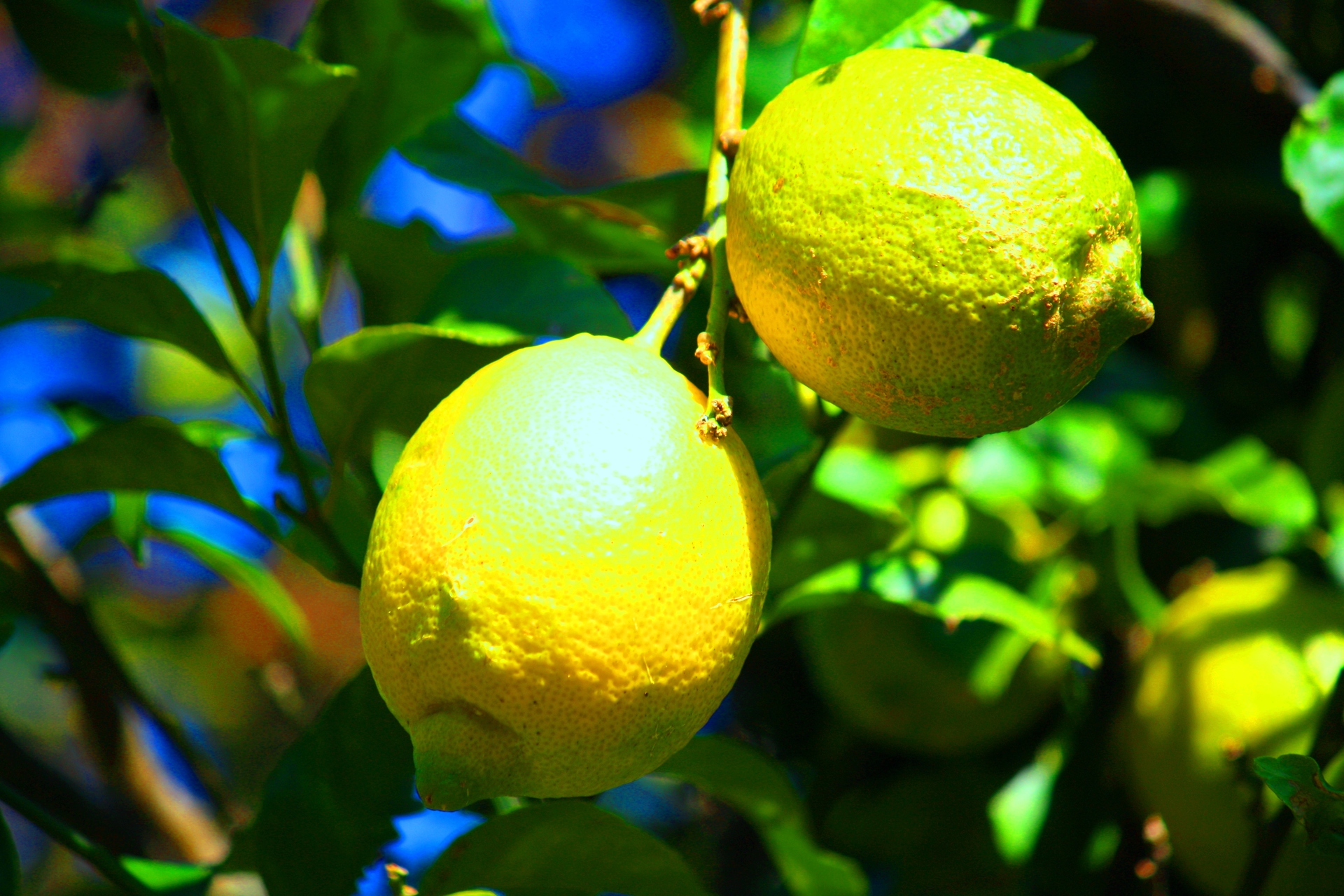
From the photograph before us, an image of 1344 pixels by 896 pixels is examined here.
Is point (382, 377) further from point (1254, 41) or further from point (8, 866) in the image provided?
point (1254, 41)

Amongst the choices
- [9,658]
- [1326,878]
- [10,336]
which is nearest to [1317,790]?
[1326,878]

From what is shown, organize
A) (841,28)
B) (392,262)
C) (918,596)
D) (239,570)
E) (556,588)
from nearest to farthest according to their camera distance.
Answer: (556,588)
(841,28)
(918,596)
(392,262)
(239,570)

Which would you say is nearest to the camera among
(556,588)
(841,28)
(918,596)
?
(556,588)

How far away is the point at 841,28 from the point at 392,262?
1.37 ft

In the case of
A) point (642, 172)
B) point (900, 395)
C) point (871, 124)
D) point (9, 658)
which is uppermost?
point (871, 124)

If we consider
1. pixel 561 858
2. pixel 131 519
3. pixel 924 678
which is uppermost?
pixel 131 519

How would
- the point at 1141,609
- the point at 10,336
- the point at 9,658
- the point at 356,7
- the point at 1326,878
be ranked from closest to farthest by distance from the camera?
the point at 1326,878 < the point at 356,7 < the point at 1141,609 < the point at 10,336 < the point at 9,658

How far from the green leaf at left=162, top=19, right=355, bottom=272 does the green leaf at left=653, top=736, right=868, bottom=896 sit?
48 centimetres

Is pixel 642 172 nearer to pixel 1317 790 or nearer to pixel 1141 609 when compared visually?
pixel 1141 609

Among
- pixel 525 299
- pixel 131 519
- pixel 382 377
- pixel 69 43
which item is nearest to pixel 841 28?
pixel 525 299

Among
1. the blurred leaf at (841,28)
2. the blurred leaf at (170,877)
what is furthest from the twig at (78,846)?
the blurred leaf at (841,28)

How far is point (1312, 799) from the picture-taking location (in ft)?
1.88

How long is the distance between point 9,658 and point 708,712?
8.90ft

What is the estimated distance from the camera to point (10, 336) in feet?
5.55
